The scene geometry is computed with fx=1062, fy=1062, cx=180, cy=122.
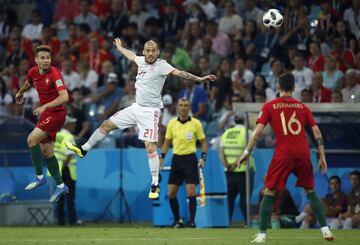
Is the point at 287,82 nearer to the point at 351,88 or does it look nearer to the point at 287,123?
the point at 287,123

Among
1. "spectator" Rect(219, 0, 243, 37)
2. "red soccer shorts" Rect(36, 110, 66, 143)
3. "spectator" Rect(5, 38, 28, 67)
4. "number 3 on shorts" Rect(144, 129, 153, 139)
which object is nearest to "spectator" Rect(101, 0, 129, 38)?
"spectator" Rect(5, 38, 28, 67)

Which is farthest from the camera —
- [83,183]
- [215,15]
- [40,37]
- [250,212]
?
[40,37]

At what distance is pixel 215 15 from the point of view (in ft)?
94.1

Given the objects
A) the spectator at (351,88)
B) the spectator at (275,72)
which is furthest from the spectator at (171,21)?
the spectator at (351,88)

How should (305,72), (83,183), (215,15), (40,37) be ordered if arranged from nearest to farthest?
(305,72) < (83,183) < (215,15) < (40,37)

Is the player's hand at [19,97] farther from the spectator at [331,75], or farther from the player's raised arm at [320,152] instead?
the spectator at [331,75]

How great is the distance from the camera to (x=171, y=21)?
2925 cm

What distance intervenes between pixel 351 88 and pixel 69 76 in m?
8.26

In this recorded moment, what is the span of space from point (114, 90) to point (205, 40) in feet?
8.74

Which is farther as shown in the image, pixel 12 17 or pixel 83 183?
pixel 12 17

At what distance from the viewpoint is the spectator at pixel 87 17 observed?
30.6m

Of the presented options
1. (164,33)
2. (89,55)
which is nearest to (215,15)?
(164,33)

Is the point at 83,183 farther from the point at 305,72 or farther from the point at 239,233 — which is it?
the point at 239,233

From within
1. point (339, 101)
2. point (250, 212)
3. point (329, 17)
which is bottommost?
point (250, 212)
